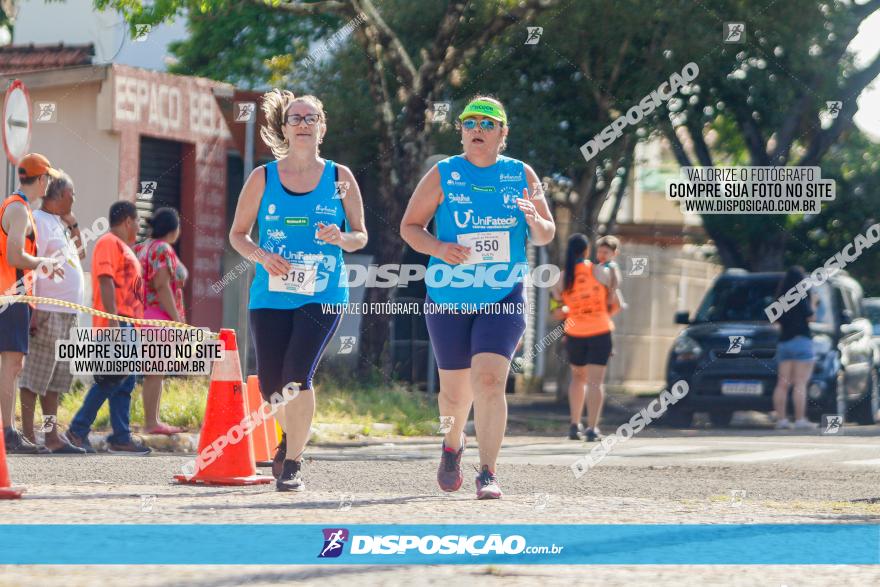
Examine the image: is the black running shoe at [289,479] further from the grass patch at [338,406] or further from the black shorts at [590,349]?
the black shorts at [590,349]

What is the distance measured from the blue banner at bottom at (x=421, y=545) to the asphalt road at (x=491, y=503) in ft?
0.58

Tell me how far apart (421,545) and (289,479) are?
2235 mm

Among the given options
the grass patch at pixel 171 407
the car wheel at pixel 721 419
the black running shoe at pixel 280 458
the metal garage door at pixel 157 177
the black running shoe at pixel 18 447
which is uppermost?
the metal garage door at pixel 157 177

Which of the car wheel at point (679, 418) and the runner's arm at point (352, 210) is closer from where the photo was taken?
the runner's arm at point (352, 210)

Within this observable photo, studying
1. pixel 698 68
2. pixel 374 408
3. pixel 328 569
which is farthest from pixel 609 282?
pixel 328 569

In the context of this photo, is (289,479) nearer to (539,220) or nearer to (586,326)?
(539,220)

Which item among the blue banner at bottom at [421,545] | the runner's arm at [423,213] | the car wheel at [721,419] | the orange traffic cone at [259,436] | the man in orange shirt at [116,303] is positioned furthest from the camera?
the car wheel at [721,419]

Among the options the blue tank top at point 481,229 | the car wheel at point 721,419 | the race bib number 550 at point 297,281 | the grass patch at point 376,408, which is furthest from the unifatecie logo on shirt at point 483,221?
the car wheel at point 721,419

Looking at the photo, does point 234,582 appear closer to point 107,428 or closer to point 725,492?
point 725,492

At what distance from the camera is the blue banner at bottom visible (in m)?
5.22

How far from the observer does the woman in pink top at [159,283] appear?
1173 centimetres

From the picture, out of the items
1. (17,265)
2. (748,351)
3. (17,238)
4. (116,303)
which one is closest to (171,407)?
(116,303)

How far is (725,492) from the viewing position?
923 cm

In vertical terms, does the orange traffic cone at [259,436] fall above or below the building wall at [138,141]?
below
